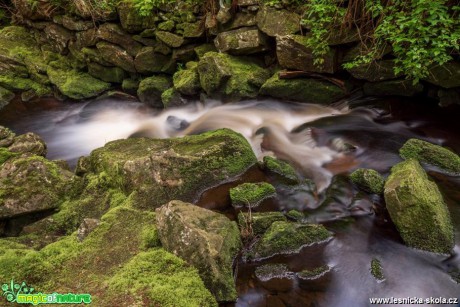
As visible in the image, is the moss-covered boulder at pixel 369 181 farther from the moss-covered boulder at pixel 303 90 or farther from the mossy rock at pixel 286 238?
the moss-covered boulder at pixel 303 90

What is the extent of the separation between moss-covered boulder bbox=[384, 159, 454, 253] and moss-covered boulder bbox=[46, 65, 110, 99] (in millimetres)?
8399

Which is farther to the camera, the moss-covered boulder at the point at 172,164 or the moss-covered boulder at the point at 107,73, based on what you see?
the moss-covered boulder at the point at 107,73

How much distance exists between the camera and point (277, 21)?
704 centimetres

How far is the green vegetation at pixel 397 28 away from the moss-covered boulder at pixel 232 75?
4.67 ft

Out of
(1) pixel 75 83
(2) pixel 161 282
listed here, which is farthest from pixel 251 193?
(1) pixel 75 83

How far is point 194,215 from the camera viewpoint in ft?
11.9

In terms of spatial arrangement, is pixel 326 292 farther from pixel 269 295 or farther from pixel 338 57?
pixel 338 57

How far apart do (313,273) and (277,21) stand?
521 centimetres

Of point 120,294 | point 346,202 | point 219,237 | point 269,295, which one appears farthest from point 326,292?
point 120,294

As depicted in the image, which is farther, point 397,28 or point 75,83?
point 75,83

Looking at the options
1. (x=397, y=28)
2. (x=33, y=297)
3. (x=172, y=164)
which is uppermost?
(x=397, y=28)

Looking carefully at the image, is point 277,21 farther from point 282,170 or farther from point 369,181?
point 369,181

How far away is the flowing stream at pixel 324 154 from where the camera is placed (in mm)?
3512

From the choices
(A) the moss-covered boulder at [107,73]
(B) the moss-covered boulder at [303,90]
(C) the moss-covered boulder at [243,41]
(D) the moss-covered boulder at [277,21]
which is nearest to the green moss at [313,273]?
(B) the moss-covered boulder at [303,90]
